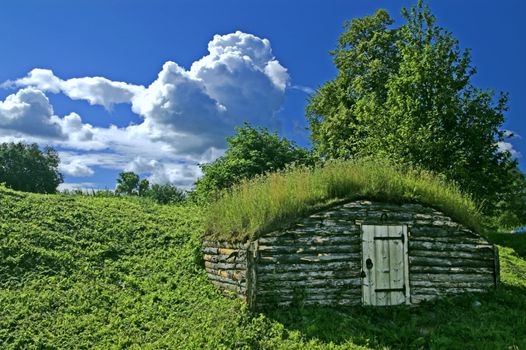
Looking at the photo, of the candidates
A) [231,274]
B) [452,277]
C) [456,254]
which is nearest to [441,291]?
[452,277]

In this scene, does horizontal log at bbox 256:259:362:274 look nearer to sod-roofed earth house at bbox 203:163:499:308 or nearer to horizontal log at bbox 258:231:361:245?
sod-roofed earth house at bbox 203:163:499:308

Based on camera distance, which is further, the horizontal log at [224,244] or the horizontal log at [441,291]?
the horizontal log at [441,291]

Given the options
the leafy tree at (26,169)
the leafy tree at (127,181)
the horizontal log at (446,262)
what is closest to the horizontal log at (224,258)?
the horizontal log at (446,262)

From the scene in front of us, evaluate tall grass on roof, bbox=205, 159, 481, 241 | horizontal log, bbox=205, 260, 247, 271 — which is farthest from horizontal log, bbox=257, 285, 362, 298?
tall grass on roof, bbox=205, 159, 481, 241

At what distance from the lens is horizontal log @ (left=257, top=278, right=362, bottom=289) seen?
1001cm

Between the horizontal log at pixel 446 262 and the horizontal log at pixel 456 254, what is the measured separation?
0.18 ft

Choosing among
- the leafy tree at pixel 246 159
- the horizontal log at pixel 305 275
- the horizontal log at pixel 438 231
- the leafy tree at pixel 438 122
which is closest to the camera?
the horizontal log at pixel 305 275

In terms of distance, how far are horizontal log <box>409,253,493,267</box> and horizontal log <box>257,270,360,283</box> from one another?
1562 mm

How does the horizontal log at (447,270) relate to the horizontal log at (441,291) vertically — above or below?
above

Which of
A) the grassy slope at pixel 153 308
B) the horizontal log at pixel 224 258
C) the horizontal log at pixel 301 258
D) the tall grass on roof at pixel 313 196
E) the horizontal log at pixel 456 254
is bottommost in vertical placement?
the grassy slope at pixel 153 308

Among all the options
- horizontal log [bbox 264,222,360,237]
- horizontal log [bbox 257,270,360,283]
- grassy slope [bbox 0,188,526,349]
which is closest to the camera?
grassy slope [bbox 0,188,526,349]

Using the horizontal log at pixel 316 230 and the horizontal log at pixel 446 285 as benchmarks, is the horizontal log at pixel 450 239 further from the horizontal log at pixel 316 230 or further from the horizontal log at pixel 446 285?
the horizontal log at pixel 316 230

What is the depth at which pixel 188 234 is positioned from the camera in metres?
15.1

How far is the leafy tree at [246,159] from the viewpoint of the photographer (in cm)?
2339
